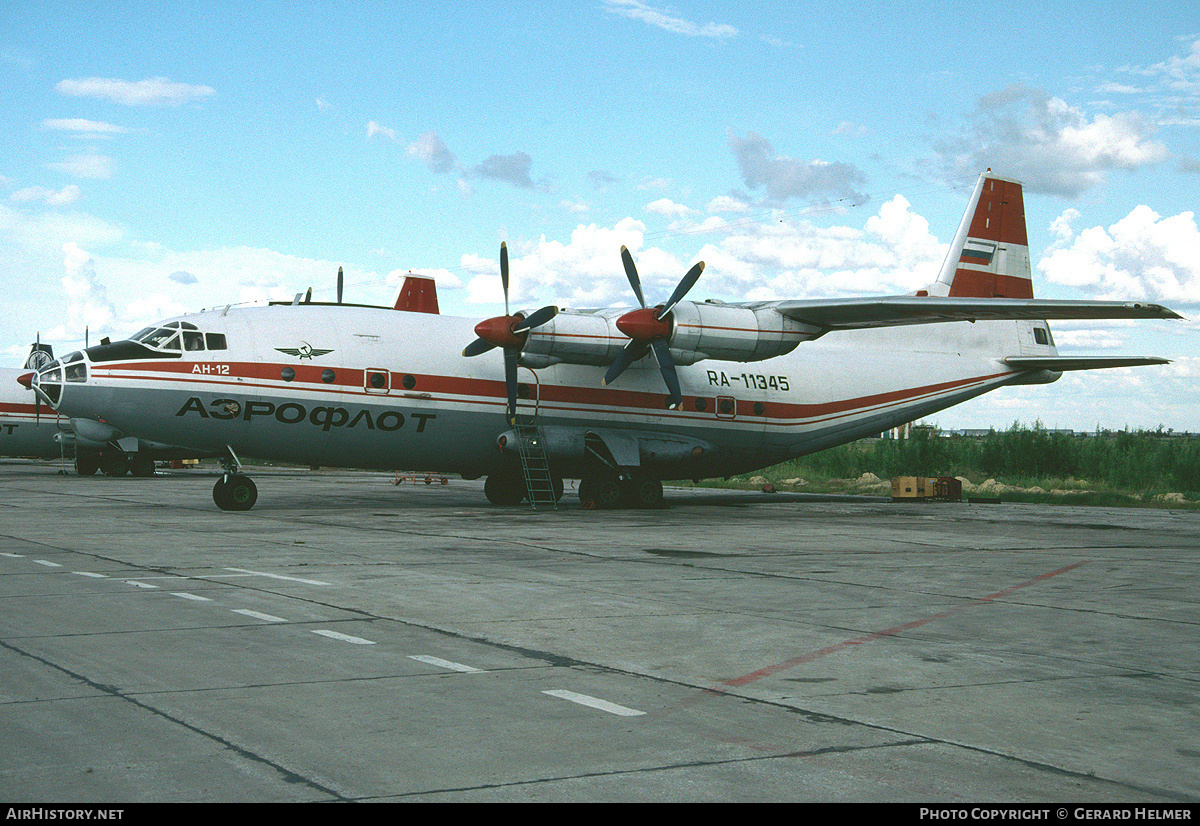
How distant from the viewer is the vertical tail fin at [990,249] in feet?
99.7

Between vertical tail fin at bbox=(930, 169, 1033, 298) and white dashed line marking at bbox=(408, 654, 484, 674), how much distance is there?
25749 millimetres

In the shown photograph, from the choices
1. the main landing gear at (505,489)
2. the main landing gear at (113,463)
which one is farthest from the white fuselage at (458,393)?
the main landing gear at (113,463)

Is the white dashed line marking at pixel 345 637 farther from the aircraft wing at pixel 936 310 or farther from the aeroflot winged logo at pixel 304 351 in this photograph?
the aircraft wing at pixel 936 310

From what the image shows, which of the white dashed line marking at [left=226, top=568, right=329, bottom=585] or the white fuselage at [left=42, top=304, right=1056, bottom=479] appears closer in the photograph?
the white dashed line marking at [left=226, top=568, right=329, bottom=585]

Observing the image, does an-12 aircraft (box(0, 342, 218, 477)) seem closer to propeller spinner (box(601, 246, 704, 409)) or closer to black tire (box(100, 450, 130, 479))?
black tire (box(100, 450, 130, 479))

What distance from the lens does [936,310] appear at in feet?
77.8

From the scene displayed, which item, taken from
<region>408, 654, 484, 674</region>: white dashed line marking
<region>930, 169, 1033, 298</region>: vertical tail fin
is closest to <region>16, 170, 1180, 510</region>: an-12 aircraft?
<region>930, 169, 1033, 298</region>: vertical tail fin

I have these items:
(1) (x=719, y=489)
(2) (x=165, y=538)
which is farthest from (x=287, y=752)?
(1) (x=719, y=489)

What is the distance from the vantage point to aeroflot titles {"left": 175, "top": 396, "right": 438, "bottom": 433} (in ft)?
71.8

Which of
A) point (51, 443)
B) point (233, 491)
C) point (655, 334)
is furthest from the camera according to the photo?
point (51, 443)

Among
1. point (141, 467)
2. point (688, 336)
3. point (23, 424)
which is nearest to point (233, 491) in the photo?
point (688, 336)

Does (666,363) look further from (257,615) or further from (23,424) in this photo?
(23,424)

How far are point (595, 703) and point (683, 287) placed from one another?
60.0 ft
